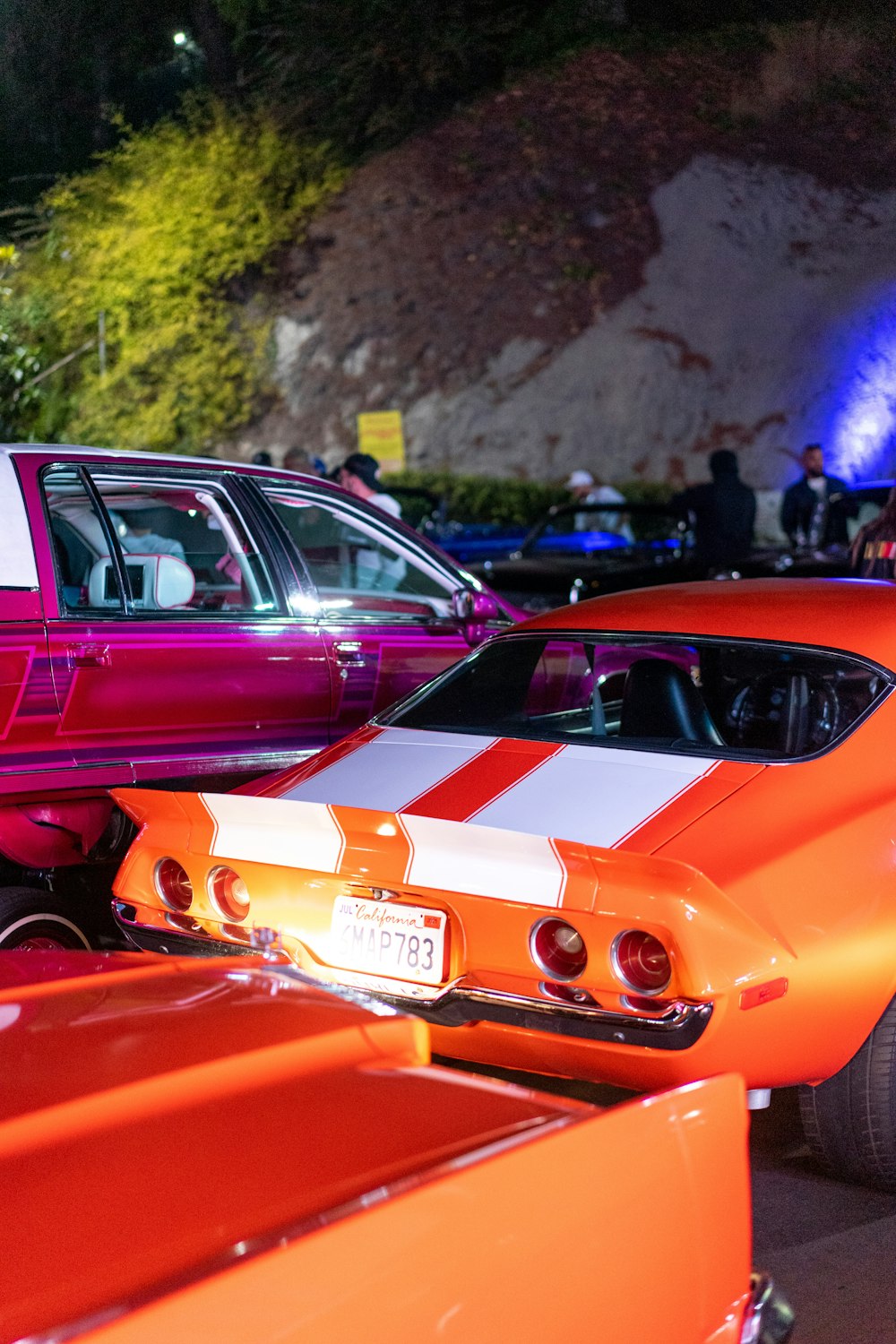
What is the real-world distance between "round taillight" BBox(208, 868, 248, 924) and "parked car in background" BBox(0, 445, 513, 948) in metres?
0.60

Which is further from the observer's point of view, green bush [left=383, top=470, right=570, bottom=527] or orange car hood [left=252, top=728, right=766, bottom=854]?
green bush [left=383, top=470, right=570, bottom=527]

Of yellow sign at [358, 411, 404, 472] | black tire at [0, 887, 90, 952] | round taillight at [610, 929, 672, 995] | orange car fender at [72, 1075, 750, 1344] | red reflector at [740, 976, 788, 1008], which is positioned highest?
yellow sign at [358, 411, 404, 472]

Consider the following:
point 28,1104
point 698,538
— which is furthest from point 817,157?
point 28,1104

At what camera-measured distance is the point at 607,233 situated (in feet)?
82.9

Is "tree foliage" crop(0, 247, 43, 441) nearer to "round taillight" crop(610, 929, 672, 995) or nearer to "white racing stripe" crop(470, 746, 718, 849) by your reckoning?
"white racing stripe" crop(470, 746, 718, 849)

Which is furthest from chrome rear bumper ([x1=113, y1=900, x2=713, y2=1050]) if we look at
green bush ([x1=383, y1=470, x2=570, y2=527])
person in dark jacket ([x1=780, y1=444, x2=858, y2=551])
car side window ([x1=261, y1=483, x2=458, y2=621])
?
green bush ([x1=383, y1=470, x2=570, y2=527])

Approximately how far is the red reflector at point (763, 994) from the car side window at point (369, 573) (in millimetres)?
2911

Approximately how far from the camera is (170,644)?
16.2 feet

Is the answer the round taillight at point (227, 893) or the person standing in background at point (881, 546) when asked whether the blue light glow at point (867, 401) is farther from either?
the round taillight at point (227, 893)

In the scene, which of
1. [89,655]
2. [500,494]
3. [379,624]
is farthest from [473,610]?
[500,494]

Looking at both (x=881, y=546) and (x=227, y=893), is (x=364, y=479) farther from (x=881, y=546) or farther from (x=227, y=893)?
(x=227, y=893)

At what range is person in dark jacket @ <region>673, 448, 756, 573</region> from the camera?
11.1 m

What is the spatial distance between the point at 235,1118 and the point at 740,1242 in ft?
2.21

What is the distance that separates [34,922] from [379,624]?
1.95 meters
